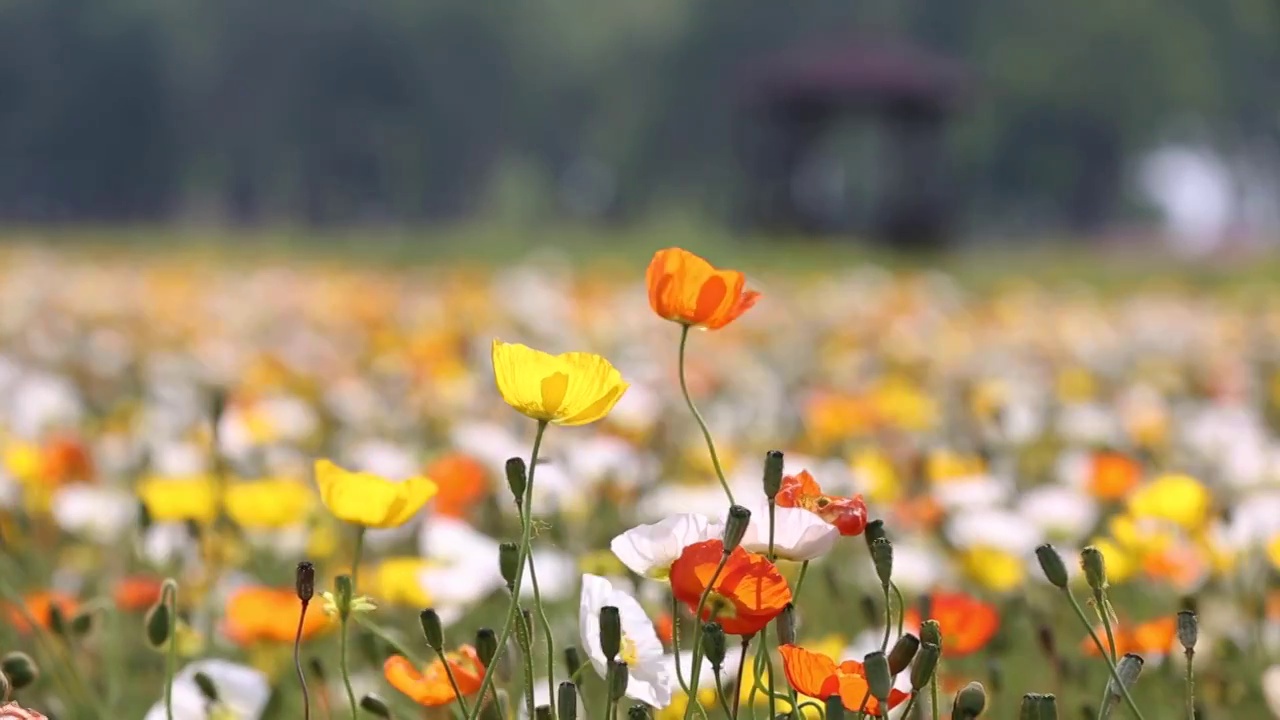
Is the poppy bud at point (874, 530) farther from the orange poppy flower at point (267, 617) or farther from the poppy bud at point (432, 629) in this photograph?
the orange poppy flower at point (267, 617)

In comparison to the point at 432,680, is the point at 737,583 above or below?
above

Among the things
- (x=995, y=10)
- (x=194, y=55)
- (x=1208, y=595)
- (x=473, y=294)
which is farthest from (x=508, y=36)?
(x=1208, y=595)

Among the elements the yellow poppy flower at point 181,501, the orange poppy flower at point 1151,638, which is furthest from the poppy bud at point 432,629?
the yellow poppy flower at point 181,501

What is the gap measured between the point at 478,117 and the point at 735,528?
47.0m

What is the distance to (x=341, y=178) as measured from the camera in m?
47.7

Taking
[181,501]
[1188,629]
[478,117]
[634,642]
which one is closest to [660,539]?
[634,642]

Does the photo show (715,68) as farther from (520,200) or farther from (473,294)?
(473,294)

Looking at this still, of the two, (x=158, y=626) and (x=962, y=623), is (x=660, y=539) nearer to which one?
(x=962, y=623)

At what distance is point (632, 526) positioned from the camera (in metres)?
2.16

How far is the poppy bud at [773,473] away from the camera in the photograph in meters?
0.95

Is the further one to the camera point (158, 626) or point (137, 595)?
point (137, 595)

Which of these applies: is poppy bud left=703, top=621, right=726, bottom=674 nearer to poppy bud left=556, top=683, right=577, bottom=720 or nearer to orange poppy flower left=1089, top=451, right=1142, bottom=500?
poppy bud left=556, top=683, right=577, bottom=720

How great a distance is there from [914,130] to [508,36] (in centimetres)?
2860

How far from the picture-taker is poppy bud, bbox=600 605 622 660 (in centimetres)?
92
